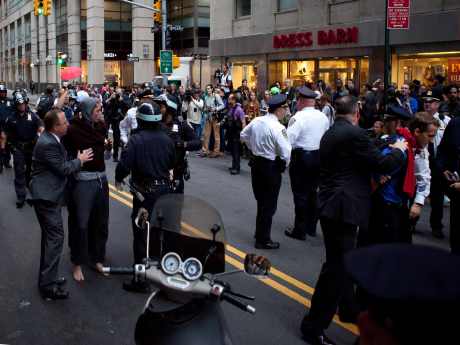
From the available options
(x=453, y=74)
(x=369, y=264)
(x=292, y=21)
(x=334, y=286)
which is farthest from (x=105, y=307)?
(x=292, y=21)

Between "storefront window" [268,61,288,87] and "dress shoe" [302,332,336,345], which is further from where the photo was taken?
"storefront window" [268,61,288,87]

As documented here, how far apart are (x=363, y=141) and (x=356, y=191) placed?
0.43 metres

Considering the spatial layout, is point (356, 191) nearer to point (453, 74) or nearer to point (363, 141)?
point (363, 141)

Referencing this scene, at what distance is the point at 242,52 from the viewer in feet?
99.1

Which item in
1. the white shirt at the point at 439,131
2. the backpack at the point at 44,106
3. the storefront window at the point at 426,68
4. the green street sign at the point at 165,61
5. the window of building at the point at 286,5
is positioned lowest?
the white shirt at the point at 439,131

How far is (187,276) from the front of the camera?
304 cm

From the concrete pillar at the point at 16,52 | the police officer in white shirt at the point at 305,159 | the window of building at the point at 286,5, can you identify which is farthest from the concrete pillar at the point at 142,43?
the concrete pillar at the point at 16,52

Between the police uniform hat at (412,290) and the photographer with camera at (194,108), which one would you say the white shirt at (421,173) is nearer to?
the police uniform hat at (412,290)

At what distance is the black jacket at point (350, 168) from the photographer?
4.93 meters

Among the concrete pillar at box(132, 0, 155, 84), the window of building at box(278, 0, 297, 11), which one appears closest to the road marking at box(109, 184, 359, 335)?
the window of building at box(278, 0, 297, 11)

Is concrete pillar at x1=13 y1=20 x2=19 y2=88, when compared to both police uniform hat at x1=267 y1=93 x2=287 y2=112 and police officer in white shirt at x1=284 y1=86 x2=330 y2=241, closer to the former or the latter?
police officer in white shirt at x1=284 y1=86 x2=330 y2=241

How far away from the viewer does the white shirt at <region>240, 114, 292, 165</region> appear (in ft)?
25.7

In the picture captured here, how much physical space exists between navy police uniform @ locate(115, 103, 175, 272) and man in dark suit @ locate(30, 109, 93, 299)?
0.55 meters

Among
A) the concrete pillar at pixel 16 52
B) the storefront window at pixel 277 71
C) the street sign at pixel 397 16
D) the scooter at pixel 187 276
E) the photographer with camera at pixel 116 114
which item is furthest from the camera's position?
the concrete pillar at pixel 16 52
